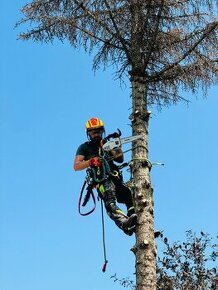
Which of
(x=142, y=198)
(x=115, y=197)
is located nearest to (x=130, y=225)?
(x=142, y=198)

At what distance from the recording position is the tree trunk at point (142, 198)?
490 cm

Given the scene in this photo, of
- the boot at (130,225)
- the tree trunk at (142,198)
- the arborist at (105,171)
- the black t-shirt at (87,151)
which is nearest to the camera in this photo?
the tree trunk at (142,198)

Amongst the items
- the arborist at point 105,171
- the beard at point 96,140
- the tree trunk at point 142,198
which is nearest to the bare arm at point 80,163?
the arborist at point 105,171

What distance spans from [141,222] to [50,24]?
265 centimetres

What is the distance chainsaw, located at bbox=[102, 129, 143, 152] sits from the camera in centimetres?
553

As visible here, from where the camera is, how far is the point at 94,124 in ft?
20.3

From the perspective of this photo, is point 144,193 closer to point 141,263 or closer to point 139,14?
point 141,263

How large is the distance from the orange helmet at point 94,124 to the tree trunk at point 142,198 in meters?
0.56

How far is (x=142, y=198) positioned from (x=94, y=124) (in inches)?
52.3

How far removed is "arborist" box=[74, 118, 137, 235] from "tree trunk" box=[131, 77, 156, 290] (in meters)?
0.27

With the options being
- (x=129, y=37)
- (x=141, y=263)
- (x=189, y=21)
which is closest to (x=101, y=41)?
(x=129, y=37)

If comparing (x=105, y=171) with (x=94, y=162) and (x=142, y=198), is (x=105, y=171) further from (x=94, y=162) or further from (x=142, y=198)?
(x=142, y=198)

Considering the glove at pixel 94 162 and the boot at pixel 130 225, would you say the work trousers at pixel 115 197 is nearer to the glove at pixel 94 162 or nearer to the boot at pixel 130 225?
the boot at pixel 130 225

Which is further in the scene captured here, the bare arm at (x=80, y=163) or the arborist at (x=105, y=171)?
the bare arm at (x=80, y=163)
